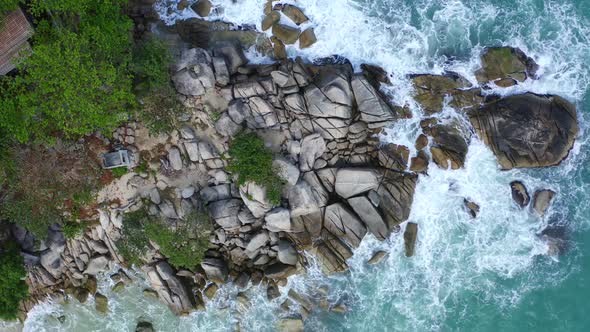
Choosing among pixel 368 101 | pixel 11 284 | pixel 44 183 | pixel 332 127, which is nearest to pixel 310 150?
pixel 332 127

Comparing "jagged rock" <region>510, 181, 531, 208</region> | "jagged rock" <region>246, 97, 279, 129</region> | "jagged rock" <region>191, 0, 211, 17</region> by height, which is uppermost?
"jagged rock" <region>191, 0, 211, 17</region>

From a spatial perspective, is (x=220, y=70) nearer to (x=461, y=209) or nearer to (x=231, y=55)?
(x=231, y=55)

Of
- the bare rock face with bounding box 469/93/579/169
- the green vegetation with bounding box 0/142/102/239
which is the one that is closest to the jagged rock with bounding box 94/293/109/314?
the green vegetation with bounding box 0/142/102/239

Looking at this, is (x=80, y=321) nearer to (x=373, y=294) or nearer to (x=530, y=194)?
(x=373, y=294)

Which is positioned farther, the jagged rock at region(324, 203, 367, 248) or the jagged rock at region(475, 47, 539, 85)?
the jagged rock at region(475, 47, 539, 85)

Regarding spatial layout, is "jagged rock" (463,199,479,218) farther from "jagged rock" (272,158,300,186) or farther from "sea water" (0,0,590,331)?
"jagged rock" (272,158,300,186)

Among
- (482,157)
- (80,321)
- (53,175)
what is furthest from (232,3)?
(80,321)

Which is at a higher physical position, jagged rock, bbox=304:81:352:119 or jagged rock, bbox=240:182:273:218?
jagged rock, bbox=304:81:352:119

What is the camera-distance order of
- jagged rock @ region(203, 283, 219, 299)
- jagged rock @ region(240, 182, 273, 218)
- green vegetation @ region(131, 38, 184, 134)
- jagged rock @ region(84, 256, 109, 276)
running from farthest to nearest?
jagged rock @ region(203, 283, 219, 299) < jagged rock @ region(84, 256, 109, 276) < jagged rock @ region(240, 182, 273, 218) < green vegetation @ region(131, 38, 184, 134)
